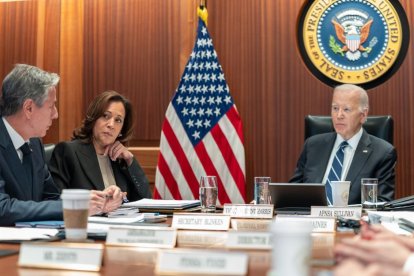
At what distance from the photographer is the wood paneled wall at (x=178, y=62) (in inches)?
177

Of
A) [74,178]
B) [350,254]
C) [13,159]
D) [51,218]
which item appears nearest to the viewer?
[350,254]

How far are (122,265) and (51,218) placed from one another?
991mm

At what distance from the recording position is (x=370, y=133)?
12.0 ft

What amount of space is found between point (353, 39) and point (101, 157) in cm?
232

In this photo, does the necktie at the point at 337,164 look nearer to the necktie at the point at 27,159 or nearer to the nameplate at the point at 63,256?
the necktie at the point at 27,159

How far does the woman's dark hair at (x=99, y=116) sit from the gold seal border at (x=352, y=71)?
174 centimetres

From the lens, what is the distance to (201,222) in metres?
1.73

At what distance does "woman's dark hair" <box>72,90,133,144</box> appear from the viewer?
10.8ft

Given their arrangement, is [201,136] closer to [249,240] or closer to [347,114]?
[347,114]

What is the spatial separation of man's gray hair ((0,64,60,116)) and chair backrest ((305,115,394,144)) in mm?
1934

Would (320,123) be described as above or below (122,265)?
above

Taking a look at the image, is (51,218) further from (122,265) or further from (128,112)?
(128,112)

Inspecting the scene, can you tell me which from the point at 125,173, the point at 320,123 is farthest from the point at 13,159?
the point at 320,123

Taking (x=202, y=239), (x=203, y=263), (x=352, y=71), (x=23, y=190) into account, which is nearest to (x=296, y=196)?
(x=202, y=239)
